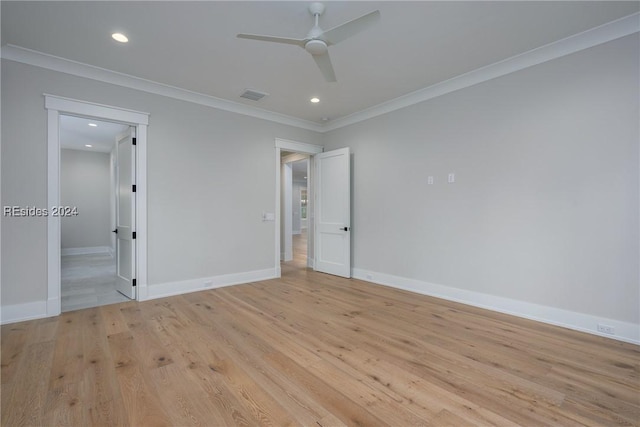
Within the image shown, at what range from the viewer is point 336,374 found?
2256 millimetres

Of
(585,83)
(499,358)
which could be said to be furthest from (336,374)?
A: (585,83)

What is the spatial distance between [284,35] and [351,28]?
1.06 metres

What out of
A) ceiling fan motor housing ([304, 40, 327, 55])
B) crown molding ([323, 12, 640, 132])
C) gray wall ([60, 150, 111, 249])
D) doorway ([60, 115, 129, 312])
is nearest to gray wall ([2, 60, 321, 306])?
crown molding ([323, 12, 640, 132])

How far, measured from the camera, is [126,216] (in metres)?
4.20

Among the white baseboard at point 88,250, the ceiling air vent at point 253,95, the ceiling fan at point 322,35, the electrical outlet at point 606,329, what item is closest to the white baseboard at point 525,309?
the electrical outlet at point 606,329

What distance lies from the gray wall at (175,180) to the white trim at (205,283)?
7 cm

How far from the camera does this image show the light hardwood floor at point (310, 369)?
182 centimetres

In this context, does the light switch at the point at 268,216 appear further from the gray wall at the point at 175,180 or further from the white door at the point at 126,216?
the white door at the point at 126,216

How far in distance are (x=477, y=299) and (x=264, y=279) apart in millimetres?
3361

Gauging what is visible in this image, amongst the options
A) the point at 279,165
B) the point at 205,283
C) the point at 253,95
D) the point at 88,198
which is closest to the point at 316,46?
the point at 253,95

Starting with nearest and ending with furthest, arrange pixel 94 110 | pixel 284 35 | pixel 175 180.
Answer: pixel 284 35
pixel 94 110
pixel 175 180

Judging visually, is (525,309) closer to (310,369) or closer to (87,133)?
(310,369)

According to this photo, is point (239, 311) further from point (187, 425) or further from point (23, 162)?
point (23, 162)

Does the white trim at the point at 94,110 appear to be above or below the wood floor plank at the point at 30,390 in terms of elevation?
above
